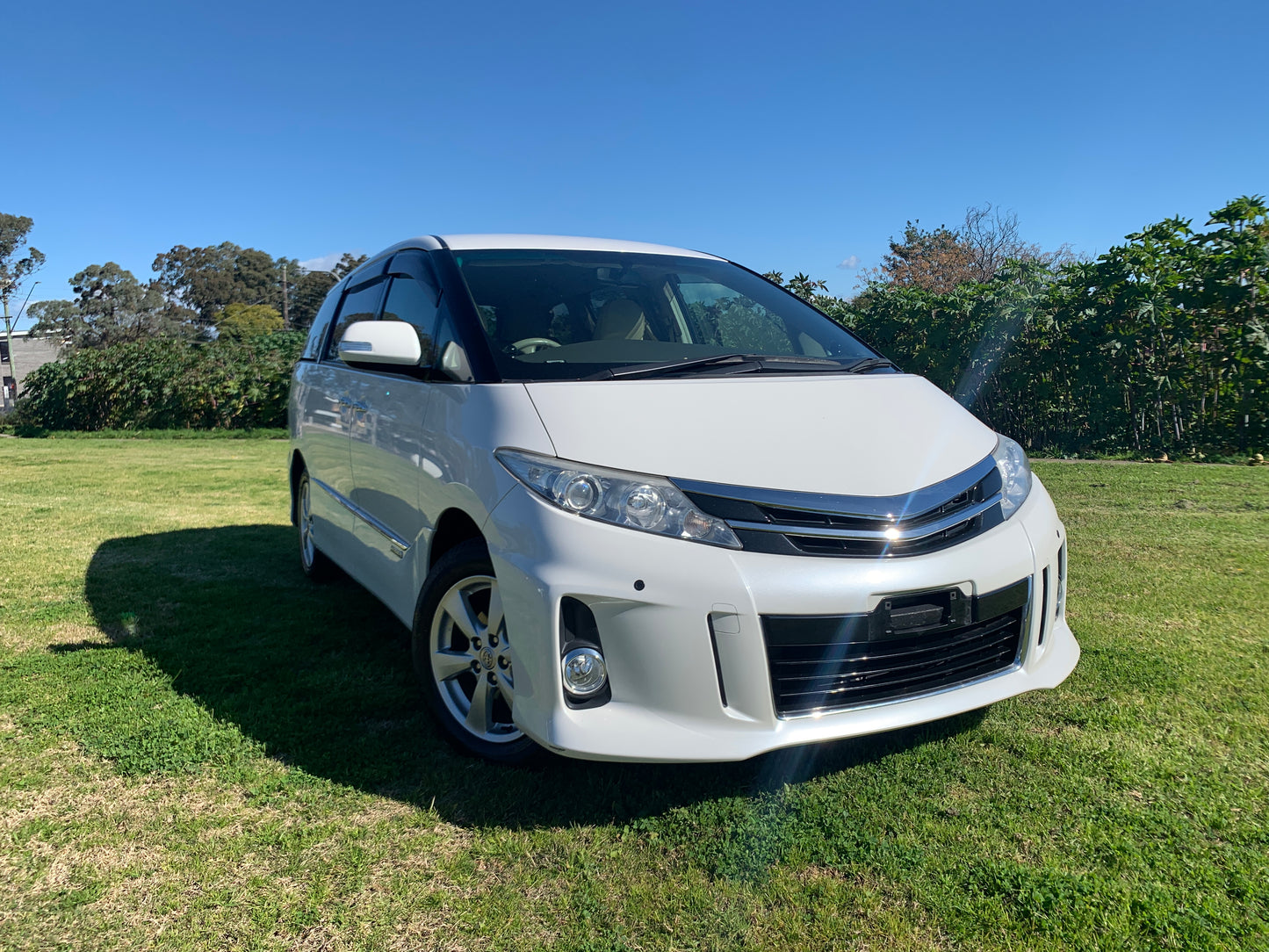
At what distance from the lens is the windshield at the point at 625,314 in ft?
10.0

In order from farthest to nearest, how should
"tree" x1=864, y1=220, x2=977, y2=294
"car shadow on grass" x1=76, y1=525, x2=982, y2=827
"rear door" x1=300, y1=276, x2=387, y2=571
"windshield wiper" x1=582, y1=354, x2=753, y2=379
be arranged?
"tree" x1=864, y1=220, x2=977, y2=294 → "rear door" x1=300, y1=276, x2=387, y2=571 → "windshield wiper" x1=582, y1=354, x2=753, y2=379 → "car shadow on grass" x1=76, y1=525, x2=982, y2=827

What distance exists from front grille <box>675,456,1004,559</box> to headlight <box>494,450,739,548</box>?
35mm

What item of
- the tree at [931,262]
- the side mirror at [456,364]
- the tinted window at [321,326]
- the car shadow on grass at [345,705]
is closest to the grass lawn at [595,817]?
the car shadow on grass at [345,705]

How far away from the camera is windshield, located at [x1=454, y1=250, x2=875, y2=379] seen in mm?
3051

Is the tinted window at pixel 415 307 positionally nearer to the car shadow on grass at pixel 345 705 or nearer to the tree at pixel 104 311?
the car shadow on grass at pixel 345 705

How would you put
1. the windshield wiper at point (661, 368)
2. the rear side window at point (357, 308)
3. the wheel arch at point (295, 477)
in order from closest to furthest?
the windshield wiper at point (661, 368)
the rear side window at point (357, 308)
the wheel arch at point (295, 477)

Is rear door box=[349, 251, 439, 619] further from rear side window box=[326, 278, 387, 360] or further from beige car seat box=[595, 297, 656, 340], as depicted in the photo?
beige car seat box=[595, 297, 656, 340]

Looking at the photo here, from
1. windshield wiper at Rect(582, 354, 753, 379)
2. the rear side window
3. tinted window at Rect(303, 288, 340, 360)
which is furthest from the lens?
tinted window at Rect(303, 288, 340, 360)

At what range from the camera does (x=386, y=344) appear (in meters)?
3.18

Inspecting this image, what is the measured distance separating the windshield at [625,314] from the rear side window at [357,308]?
38.0 inches

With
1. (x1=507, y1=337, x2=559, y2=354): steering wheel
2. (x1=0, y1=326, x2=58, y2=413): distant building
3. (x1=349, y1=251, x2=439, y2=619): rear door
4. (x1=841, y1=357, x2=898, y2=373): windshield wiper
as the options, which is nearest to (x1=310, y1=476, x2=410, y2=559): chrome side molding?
(x1=349, y1=251, x2=439, y2=619): rear door

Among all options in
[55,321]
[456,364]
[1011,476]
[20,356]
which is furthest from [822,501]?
[20,356]

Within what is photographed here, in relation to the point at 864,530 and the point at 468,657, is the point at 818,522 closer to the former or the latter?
the point at 864,530

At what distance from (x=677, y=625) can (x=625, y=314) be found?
1602 mm
